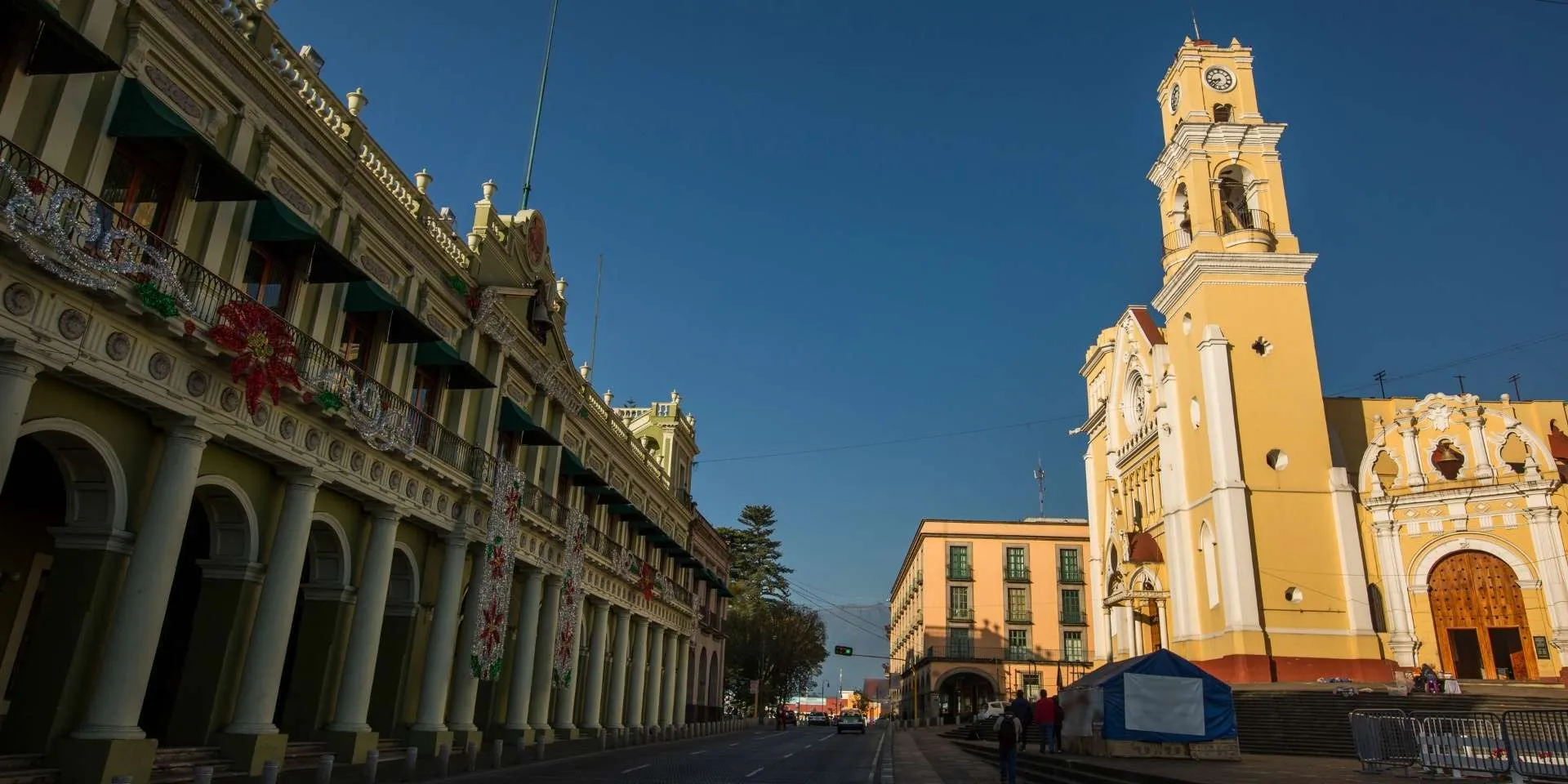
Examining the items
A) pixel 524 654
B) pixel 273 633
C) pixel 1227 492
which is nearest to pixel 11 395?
pixel 273 633

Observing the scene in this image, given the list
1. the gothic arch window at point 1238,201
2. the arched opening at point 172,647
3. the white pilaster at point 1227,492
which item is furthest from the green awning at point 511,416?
the gothic arch window at point 1238,201

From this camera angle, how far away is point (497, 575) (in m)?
20.7

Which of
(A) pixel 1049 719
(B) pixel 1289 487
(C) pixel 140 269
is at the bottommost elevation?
(A) pixel 1049 719

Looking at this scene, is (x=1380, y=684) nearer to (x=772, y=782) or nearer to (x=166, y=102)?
(x=772, y=782)

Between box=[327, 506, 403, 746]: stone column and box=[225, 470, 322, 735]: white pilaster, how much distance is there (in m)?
2.20

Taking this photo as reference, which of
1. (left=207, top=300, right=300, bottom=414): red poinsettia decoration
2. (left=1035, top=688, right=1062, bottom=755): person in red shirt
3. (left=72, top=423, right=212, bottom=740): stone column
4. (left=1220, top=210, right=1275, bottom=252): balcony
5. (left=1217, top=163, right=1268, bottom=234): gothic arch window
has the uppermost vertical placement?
(left=1217, top=163, right=1268, bottom=234): gothic arch window

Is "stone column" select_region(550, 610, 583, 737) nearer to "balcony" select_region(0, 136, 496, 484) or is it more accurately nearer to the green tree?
"balcony" select_region(0, 136, 496, 484)

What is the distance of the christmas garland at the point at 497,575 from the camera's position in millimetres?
20109

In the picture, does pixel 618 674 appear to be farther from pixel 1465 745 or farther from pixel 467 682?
pixel 1465 745

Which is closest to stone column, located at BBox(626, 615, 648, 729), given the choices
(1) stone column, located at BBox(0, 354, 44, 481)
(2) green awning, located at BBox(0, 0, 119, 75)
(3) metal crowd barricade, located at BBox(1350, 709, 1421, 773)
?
(3) metal crowd barricade, located at BBox(1350, 709, 1421, 773)

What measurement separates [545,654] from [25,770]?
50.5ft

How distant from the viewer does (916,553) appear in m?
74.5

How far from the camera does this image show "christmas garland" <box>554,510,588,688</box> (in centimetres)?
2548

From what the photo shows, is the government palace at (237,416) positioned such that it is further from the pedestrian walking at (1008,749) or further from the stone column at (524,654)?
the pedestrian walking at (1008,749)
